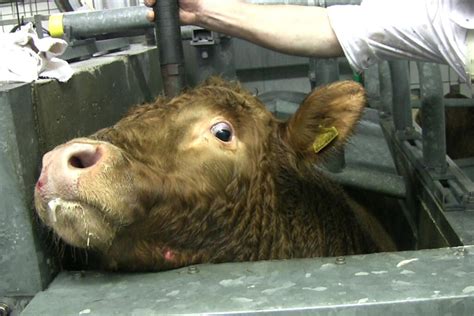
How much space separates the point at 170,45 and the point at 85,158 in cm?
77

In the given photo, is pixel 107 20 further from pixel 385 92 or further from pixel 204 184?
pixel 385 92

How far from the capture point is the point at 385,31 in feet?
7.09

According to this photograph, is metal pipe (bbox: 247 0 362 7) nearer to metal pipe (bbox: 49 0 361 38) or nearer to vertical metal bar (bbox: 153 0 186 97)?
metal pipe (bbox: 49 0 361 38)

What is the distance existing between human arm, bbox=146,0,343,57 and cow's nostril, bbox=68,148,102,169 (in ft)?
3.05

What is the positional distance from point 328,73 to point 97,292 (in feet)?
6.90

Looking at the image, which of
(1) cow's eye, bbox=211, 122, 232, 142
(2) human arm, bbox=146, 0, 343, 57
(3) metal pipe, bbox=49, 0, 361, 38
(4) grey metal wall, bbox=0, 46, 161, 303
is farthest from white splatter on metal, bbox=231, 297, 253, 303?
(3) metal pipe, bbox=49, 0, 361, 38

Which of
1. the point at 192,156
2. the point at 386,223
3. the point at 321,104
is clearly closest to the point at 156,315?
the point at 192,156

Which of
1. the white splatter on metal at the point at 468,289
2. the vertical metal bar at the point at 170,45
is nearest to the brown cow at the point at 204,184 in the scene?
the vertical metal bar at the point at 170,45

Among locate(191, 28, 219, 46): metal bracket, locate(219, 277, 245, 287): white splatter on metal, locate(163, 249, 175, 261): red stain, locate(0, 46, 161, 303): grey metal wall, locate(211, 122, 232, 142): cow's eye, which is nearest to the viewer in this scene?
locate(219, 277, 245, 287): white splatter on metal

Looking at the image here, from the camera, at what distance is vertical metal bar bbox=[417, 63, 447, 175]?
2.59 metres

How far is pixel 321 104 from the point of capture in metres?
2.18

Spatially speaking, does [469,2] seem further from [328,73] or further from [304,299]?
[328,73]

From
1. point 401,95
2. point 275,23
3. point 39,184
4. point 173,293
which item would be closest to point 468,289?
→ point 173,293

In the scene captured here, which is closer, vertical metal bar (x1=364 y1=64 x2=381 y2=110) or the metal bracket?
the metal bracket
